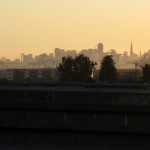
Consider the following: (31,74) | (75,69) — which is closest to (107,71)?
(75,69)

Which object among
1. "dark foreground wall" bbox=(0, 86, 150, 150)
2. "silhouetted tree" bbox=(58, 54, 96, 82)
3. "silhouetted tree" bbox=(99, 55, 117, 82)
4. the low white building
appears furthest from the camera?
the low white building

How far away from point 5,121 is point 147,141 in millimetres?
2408

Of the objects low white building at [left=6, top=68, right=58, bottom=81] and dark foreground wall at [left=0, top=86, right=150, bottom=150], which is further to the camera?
low white building at [left=6, top=68, right=58, bottom=81]

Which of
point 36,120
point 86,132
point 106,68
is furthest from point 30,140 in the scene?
point 106,68

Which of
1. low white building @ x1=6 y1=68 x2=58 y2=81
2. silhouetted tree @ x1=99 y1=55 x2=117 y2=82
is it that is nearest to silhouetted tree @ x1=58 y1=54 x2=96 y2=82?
silhouetted tree @ x1=99 y1=55 x2=117 y2=82

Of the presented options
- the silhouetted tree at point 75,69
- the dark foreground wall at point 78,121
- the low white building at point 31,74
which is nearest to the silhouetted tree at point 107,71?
A: the silhouetted tree at point 75,69

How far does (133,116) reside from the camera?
780 cm

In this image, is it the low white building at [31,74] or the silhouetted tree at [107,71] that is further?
the low white building at [31,74]

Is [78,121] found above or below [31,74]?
below

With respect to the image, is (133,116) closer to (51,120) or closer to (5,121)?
(51,120)

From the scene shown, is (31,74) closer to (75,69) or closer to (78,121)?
(75,69)

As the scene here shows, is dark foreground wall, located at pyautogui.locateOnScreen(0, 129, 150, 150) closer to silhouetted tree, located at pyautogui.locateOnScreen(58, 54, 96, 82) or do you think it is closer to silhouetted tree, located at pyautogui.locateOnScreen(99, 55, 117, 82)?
silhouetted tree, located at pyautogui.locateOnScreen(58, 54, 96, 82)

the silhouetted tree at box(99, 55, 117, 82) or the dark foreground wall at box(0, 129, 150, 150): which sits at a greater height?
the silhouetted tree at box(99, 55, 117, 82)

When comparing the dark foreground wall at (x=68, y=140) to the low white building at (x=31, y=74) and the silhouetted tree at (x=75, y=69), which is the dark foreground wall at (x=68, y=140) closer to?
the silhouetted tree at (x=75, y=69)
